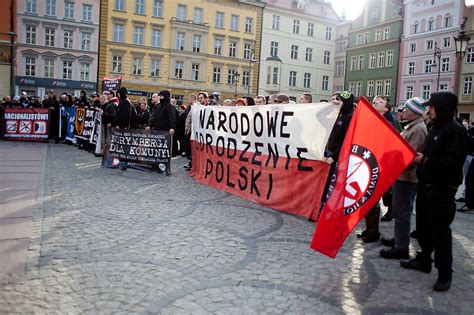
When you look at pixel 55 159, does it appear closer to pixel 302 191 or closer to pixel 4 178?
pixel 4 178

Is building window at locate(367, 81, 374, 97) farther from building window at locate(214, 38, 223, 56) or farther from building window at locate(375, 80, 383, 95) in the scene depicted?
building window at locate(214, 38, 223, 56)

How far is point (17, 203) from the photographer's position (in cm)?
705

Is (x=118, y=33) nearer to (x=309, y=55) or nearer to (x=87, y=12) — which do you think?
(x=87, y=12)

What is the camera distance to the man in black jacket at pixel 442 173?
14.1 ft

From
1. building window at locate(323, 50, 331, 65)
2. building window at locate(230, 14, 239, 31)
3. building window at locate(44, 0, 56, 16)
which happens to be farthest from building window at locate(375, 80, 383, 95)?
building window at locate(44, 0, 56, 16)

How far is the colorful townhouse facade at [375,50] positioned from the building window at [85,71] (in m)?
34.2

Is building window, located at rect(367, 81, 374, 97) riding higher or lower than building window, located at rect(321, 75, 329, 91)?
lower

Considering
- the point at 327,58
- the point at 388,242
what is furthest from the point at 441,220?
the point at 327,58

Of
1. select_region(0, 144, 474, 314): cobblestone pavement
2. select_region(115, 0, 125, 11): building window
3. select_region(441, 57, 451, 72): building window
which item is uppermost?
select_region(115, 0, 125, 11): building window

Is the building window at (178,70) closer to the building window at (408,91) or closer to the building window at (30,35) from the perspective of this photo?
the building window at (30,35)

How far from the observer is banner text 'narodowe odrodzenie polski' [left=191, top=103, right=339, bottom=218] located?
6.77 meters

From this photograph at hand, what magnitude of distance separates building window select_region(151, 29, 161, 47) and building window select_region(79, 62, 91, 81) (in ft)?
26.0

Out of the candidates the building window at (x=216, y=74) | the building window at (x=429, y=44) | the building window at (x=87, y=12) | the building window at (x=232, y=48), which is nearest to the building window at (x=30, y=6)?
the building window at (x=87, y=12)

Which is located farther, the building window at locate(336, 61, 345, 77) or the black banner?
the building window at locate(336, 61, 345, 77)
